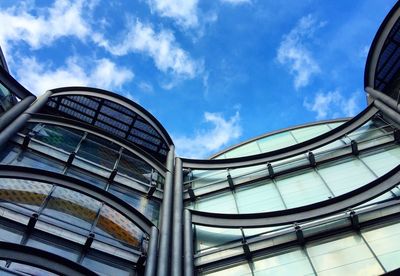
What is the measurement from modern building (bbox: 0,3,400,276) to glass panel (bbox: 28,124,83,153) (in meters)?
0.07

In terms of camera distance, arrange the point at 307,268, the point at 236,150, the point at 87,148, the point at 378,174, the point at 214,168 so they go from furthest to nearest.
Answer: the point at 236,150
the point at 214,168
the point at 87,148
the point at 378,174
the point at 307,268

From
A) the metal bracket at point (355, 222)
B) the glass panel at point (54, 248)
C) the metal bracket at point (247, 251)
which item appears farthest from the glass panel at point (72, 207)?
the metal bracket at point (355, 222)

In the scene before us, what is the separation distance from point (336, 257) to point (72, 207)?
9.50 meters

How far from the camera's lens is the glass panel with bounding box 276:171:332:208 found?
58.5ft

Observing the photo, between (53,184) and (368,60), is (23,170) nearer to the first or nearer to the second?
(53,184)

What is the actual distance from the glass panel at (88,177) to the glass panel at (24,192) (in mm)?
2773

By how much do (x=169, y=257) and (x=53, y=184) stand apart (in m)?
5.16

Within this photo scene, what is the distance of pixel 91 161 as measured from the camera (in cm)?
1927

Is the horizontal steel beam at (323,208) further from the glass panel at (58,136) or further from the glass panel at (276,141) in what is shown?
the glass panel at (276,141)

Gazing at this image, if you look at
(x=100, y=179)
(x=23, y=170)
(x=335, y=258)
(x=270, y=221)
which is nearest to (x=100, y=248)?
(x=23, y=170)

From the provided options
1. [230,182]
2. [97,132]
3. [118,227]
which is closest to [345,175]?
[230,182]

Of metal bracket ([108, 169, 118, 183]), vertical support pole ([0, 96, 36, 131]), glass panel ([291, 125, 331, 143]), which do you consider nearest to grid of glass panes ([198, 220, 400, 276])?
metal bracket ([108, 169, 118, 183])

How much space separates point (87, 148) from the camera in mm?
20078

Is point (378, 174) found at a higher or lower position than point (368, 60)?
lower
